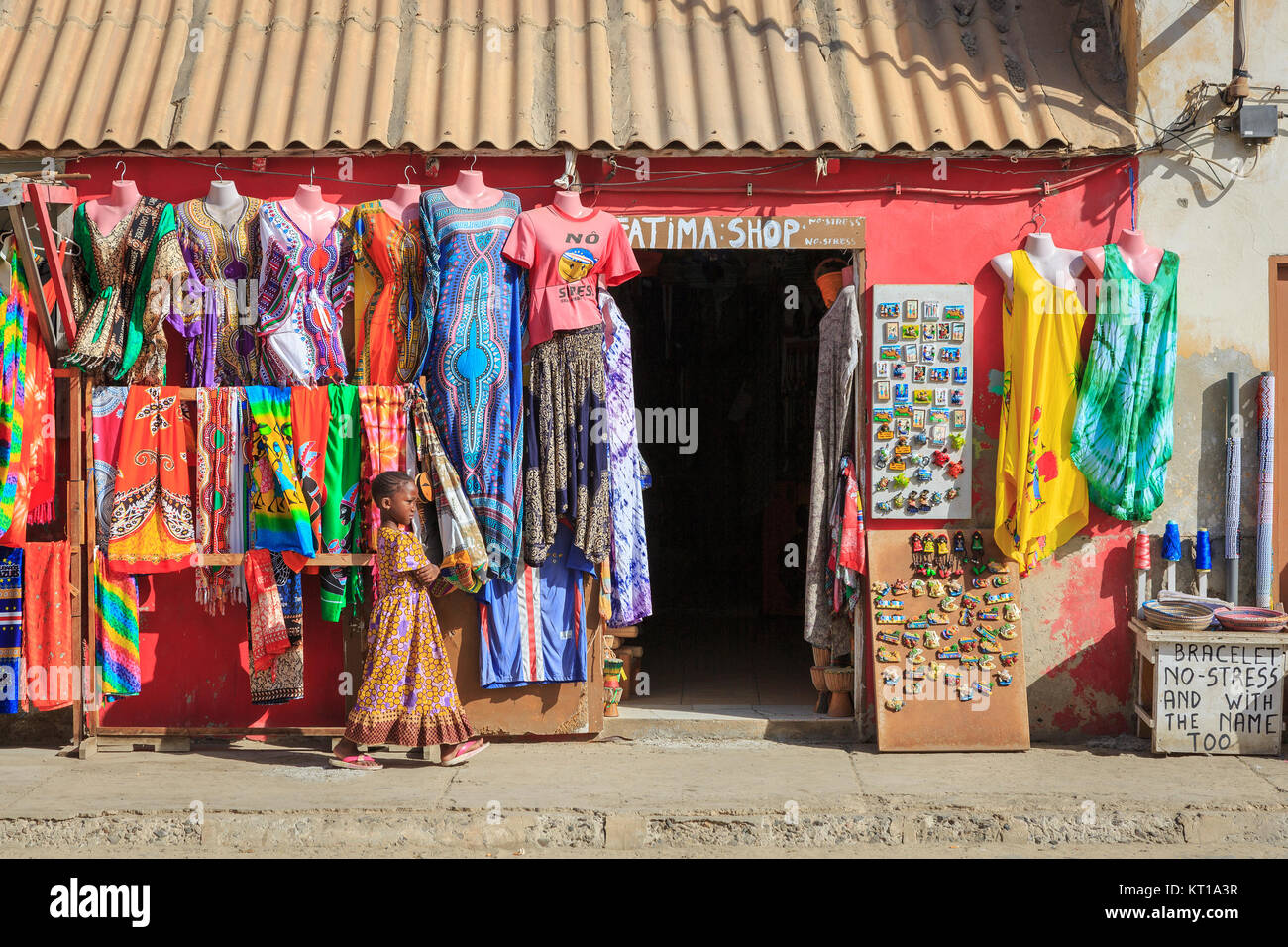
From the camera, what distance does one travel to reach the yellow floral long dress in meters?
6.51

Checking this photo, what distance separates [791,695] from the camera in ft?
26.4

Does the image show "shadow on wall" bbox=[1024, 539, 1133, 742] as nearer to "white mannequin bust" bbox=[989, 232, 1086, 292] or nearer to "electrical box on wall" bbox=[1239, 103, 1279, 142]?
"white mannequin bust" bbox=[989, 232, 1086, 292]

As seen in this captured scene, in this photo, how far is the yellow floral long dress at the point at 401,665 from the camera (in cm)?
651

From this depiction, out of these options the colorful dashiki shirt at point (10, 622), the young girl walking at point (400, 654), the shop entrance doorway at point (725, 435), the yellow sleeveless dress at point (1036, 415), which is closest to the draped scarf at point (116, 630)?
the colorful dashiki shirt at point (10, 622)

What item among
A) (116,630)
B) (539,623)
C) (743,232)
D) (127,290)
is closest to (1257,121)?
(743,232)

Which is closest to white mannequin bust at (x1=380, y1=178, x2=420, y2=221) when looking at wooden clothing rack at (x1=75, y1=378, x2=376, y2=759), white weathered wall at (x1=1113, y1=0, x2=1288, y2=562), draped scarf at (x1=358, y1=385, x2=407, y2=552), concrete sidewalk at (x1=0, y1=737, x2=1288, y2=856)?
draped scarf at (x1=358, y1=385, x2=407, y2=552)

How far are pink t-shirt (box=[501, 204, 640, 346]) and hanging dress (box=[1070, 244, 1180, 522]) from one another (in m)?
2.56

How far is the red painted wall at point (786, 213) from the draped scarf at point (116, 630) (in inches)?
7.1

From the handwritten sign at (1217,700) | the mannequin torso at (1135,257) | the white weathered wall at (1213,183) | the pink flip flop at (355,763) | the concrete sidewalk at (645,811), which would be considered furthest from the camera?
the white weathered wall at (1213,183)

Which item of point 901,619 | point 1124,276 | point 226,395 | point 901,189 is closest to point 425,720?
point 226,395

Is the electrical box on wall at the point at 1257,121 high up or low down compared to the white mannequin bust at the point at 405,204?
up

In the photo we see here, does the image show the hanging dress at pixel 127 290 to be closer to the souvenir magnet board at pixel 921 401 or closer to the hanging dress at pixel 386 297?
the hanging dress at pixel 386 297

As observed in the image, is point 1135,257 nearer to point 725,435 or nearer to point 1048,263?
point 1048,263

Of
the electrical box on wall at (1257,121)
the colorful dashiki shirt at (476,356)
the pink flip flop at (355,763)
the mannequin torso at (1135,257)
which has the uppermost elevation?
the electrical box on wall at (1257,121)
